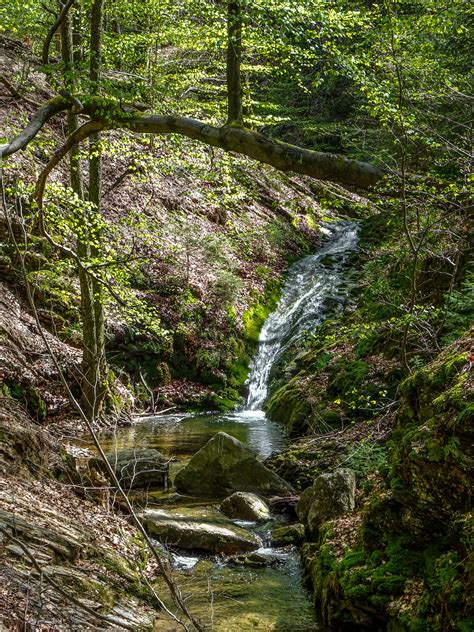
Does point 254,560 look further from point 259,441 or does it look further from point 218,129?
point 259,441

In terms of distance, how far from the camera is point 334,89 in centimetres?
2766

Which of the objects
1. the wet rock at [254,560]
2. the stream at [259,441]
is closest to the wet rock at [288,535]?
the stream at [259,441]

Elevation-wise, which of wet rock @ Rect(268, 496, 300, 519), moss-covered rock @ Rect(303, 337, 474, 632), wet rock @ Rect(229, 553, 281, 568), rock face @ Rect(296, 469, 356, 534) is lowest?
wet rock @ Rect(268, 496, 300, 519)

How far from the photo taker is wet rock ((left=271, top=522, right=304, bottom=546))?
6781 millimetres

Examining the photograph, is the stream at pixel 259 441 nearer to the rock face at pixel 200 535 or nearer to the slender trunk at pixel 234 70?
the rock face at pixel 200 535

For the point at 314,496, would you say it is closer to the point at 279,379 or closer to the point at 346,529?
the point at 346,529

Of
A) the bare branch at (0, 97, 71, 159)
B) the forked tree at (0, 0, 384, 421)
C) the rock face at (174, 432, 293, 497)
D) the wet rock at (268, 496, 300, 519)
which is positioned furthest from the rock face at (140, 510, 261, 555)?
the bare branch at (0, 97, 71, 159)

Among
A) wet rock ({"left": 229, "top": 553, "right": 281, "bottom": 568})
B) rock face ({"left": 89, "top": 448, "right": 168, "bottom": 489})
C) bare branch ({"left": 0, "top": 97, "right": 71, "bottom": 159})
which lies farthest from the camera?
rock face ({"left": 89, "top": 448, "right": 168, "bottom": 489})

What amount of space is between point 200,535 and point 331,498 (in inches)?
59.7

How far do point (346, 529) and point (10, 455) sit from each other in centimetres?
318

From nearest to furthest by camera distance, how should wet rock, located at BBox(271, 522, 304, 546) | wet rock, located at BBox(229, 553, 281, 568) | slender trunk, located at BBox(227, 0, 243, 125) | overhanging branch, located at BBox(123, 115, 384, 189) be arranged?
1. overhanging branch, located at BBox(123, 115, 384, 189)
2. slender trunk, located at BBox(227, 0, 243, 125)
3. wet rock, located at BBox(229, 553, 281, 568)
4. wet rock, located at BBox(271, 522, 304, 546)

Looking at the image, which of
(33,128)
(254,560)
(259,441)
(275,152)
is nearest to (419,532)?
(254,560)

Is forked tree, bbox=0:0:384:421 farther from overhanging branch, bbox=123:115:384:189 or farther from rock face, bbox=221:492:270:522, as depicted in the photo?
rock face, bbox=221:492:270:522

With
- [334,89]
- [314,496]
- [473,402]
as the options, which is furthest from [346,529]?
[334,89]
